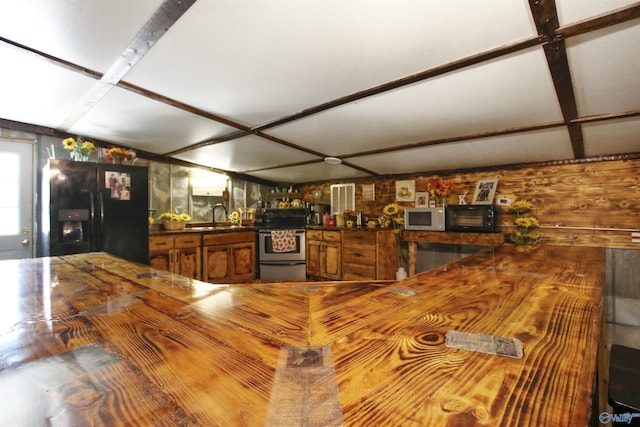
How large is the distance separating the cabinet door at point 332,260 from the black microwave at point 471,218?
5.61 ft

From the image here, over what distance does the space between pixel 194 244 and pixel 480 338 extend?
407 cm

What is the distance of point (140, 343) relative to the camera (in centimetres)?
62

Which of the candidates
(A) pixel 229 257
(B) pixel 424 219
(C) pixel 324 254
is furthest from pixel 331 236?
(A) pixel 229 257

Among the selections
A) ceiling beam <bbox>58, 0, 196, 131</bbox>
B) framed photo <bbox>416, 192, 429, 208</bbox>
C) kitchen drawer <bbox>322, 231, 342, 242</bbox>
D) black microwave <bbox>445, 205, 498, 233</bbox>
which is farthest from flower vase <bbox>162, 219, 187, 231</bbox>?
black microwave <bbox>445, 205, 498, 233</bbox>

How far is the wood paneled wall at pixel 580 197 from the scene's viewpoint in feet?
9.70

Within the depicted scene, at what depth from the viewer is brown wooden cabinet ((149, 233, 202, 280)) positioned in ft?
12.0

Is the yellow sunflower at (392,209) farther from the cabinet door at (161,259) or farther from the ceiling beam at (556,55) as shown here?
the cabinet door at (161,259)

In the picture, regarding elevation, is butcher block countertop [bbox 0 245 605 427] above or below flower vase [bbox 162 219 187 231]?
below

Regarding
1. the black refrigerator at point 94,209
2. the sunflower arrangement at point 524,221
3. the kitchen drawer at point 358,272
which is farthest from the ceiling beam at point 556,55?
the black refrigerator at point 94,209

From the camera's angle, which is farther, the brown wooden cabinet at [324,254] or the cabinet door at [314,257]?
the cabinet door at [314,257]

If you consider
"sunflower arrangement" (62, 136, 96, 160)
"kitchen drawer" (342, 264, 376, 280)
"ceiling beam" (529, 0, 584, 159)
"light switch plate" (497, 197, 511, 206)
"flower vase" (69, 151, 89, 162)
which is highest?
"ceiling beam" (529, 0, 584, 159)

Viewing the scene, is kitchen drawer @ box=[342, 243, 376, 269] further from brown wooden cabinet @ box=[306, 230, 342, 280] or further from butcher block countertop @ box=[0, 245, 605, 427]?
butcher block countertop @ box=[0, 245, 605, 427]

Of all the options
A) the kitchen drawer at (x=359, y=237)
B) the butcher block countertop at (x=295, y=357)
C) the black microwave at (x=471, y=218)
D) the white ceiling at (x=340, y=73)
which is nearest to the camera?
the butcher block countertop at (x=295, y=357)

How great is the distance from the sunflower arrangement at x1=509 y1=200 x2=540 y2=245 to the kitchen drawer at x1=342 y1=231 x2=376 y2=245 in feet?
5.70
